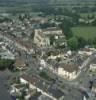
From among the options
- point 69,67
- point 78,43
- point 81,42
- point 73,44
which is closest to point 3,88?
point 69,67

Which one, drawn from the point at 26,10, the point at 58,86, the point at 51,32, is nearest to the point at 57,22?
the point at 51,32

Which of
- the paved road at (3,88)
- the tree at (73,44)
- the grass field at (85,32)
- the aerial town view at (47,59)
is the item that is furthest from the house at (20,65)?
the grass field at (85,32)

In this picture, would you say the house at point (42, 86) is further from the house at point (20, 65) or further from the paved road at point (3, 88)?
the house at point (20, 65)

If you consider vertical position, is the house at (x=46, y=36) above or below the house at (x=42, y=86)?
below

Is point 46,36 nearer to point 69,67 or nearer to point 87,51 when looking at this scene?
point 87,51

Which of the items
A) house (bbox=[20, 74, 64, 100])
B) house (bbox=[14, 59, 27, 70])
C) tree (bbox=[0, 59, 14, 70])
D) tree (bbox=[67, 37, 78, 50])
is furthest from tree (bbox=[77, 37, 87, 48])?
house (bbox=[20, 74, 64, 100])

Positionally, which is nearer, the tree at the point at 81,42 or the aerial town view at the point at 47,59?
the aerial town view at the point at 47,59
